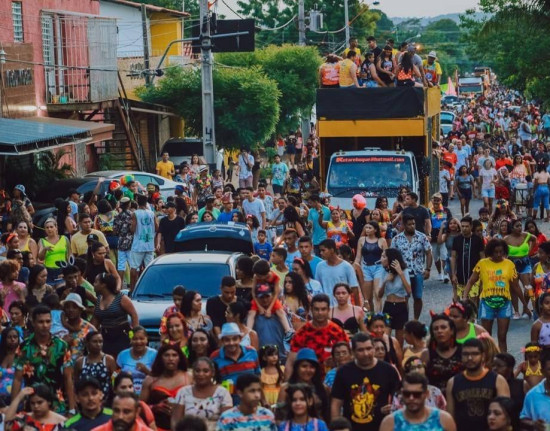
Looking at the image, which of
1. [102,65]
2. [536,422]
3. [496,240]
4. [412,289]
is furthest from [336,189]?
[536,422]

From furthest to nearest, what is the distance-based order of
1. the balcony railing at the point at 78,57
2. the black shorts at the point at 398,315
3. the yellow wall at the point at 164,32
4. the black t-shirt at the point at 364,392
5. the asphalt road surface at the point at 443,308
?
the yellow wall at the point at 164,32, the balcony railing at the point at 78,57, the asphalt road surface at the point at 443,308, the black shorts at the point at 398,315, the black t-shirt at the point at 364,392

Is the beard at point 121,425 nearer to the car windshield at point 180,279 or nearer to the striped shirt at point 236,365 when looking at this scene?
the striped shirt at point 236,365

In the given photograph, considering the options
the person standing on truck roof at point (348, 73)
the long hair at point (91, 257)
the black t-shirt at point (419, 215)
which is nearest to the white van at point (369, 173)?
the person standing on truck roof at point (348, 73)

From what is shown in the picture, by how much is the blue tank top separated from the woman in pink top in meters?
6.52

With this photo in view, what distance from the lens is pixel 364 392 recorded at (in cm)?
1056

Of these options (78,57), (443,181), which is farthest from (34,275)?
(78,57)

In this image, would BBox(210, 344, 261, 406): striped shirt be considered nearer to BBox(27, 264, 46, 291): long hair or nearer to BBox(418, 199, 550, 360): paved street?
BBox(27, 264, 46, 291): long hair

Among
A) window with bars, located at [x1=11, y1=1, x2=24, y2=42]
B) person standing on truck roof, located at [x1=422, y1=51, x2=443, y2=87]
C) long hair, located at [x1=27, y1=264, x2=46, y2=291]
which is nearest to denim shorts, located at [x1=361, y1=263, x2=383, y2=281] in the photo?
long hair, located at [x1=27, y1=264, x2=46, y2=291]

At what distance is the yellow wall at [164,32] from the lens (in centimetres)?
5878

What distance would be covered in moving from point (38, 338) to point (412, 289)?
6.62 m

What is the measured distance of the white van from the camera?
26.2 meters

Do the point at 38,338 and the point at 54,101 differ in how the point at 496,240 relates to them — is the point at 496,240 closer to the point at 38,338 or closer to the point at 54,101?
the point at 38,338

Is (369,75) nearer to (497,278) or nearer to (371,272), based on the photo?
(371,272)

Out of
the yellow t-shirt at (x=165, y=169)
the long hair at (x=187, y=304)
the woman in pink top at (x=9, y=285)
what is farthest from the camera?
the yellow t-shirt at (x=165, y=169)
